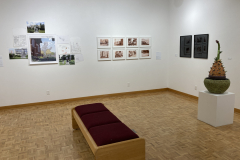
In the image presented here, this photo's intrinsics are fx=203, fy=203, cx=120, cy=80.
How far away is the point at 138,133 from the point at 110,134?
1.51m

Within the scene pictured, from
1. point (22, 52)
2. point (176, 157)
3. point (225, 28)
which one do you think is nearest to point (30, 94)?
point (22, 52)

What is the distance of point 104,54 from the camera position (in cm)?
743

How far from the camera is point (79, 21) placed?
6.98 m

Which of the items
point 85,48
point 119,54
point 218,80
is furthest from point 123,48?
point 218,80

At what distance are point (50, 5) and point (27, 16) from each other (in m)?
0.80

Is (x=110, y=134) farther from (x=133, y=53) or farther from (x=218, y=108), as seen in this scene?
(x=133, y=53)

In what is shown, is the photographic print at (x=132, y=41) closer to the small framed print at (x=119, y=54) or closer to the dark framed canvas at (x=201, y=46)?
the small framed print at (x=119, y=54)

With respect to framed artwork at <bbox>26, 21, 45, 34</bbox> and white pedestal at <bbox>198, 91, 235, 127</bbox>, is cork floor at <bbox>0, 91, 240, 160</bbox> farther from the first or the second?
framed artwork at <bbox>26, 21, 45, 34</bbox>

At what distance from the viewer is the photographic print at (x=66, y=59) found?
690 centimetres

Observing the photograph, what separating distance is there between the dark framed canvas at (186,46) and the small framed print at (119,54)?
2.16 metres

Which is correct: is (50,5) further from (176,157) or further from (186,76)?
(176,157)

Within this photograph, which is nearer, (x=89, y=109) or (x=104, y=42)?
(x=89, y=109)

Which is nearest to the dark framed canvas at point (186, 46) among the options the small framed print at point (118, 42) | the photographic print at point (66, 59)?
the small framed print at point (118, 42)

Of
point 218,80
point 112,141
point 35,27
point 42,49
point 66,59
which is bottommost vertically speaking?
point 112,141
